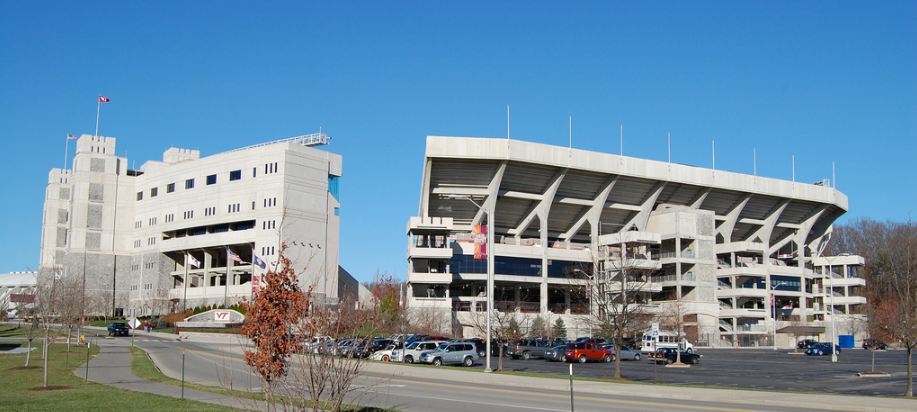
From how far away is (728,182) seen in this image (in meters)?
109

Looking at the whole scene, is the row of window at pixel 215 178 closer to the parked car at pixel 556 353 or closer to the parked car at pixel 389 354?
the parked car at pixel 389 354

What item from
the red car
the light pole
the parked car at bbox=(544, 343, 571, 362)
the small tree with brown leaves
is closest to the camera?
the small tree with brown leaves

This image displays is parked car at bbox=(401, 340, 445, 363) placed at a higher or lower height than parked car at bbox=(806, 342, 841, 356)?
higher

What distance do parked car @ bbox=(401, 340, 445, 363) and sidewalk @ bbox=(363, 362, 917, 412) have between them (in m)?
9.71

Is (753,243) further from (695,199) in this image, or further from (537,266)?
(537,266)

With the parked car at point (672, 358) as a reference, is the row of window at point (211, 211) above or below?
above

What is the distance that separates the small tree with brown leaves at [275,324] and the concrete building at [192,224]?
252 feet

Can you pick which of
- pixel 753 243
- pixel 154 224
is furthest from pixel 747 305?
pixel 154 224

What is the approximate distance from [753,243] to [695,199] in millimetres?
11690

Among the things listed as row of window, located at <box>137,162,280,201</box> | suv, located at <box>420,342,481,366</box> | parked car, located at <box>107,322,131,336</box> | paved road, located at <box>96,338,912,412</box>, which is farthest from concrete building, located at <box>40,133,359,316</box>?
paved road, located at <box>96,338,912,412</box>

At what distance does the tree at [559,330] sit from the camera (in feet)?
320

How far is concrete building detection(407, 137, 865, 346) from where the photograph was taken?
3809 inches

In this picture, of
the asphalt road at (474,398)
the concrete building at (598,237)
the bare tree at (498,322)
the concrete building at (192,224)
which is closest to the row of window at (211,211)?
the concrete building at (192,224)

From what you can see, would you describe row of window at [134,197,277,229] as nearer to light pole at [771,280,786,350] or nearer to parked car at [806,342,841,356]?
parked car at [806,342,841,356]
